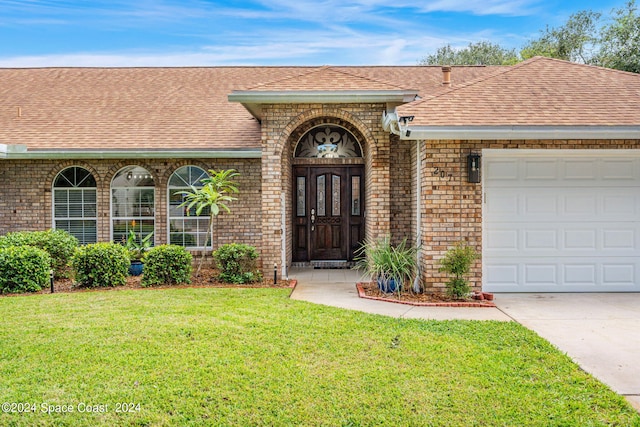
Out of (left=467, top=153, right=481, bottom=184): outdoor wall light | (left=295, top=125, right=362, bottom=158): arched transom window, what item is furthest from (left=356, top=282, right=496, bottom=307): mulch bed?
(left=295, top=125, right=362, bottom=158): arched transom window

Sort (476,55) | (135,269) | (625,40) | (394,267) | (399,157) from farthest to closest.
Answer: (476,55) < (625,40) < (399,157) < (135,269) < (394,267)

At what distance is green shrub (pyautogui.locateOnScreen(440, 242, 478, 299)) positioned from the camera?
7117 mm

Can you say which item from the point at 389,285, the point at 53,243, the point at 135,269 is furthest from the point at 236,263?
the point at 53,243

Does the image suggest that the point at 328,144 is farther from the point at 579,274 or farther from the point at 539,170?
the point at 579,274

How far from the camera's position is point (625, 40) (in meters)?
20.3

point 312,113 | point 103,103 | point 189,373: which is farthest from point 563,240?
point 103,103

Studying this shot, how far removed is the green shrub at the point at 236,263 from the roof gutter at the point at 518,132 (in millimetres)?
3727

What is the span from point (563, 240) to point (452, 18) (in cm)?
1269

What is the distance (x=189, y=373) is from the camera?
4121 mm

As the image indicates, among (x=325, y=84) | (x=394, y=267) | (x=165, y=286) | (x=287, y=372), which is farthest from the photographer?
(x=325, y=84)

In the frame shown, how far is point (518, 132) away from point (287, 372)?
17.0ft

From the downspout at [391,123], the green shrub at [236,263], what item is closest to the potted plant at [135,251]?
the green shrub at [236,263]

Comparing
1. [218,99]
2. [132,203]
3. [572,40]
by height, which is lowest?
[132,203]

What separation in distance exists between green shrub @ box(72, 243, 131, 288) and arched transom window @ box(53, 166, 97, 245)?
236 centimetres
